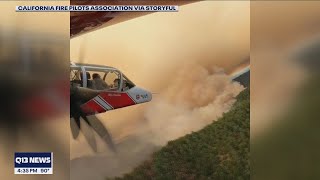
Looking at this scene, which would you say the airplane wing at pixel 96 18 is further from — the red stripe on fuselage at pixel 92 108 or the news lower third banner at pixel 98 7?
the red stripe on fuselage at pixel 92 108

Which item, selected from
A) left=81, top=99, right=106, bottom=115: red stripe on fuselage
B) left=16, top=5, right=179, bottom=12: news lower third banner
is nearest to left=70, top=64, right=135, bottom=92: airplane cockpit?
left=81, top=99, right=106, bottom=115: red stripe on fuselage

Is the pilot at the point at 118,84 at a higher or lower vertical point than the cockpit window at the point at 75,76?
lower

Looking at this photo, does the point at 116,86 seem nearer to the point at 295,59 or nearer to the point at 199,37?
the point at 199,37

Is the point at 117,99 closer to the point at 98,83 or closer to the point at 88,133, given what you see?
the point at 98,83

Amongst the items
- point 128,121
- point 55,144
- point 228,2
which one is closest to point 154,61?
point 128,121

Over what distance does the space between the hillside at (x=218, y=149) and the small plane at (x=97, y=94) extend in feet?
1.42

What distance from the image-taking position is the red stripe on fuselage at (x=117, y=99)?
3.47m

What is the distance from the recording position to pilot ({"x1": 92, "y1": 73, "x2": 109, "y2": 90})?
3.45 meters

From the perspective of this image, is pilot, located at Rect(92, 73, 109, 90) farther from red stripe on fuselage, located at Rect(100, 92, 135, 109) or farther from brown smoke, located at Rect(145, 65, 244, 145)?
brown smoke, located at Rect(145, 65, 244, 145)

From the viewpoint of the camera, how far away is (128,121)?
346 cm

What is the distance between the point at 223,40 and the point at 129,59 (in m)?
0.75

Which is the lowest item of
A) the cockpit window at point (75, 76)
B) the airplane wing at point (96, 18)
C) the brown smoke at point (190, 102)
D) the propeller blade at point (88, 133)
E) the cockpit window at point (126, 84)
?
the propeller blade at point (88, 133)

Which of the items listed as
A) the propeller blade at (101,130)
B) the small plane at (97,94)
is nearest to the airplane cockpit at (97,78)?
the small plane at (97,94)

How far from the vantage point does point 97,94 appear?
3471 mm
